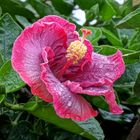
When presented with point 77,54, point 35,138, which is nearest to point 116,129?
point 35,138

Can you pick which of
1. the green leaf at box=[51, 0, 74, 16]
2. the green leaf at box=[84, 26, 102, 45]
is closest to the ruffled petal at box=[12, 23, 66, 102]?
the green leaf at box=[84, 26, 102, 45]

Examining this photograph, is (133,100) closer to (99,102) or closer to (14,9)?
(99,102)

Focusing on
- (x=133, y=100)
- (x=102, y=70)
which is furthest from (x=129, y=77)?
(x=102, y=70)

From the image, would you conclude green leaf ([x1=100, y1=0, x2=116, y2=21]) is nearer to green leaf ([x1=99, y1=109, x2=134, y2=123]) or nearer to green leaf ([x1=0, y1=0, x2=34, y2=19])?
green leaf ([x1=0, y1=0, x2=34, y2=19])

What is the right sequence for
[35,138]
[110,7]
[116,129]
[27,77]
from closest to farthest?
[27,77]
[35,138]
[116,129]
[110,7]

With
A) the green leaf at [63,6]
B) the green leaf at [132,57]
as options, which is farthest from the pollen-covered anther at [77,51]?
the green leaf at [63,6]

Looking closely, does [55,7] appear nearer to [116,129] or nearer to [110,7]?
[110,7]
